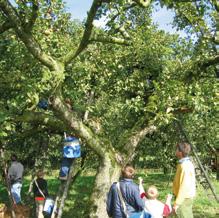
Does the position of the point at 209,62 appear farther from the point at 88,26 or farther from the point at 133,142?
the point at 88,26

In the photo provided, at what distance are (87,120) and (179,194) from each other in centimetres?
567

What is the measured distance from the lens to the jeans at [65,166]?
11633mm

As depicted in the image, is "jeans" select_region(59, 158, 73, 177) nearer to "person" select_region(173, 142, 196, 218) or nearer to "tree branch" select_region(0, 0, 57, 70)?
"tree branch" select_region(0, 0, 57, 70)

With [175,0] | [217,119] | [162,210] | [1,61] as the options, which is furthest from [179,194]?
[217,119]

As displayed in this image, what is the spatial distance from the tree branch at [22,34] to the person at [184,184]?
487 centimetres

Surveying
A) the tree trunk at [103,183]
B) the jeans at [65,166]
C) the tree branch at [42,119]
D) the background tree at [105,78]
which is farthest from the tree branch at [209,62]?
the jeans at [65,166]

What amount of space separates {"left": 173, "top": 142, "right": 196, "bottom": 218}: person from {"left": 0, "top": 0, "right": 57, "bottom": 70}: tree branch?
4.87m

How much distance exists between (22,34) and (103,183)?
4851 mm

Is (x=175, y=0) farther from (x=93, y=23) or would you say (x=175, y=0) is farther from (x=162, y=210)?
(x=162, y=210)

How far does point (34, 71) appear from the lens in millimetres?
13727

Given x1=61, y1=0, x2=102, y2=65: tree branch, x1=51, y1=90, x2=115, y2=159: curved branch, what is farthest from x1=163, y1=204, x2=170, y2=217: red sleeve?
x1=61, y1=0, x2=102, y2=65: tree branch

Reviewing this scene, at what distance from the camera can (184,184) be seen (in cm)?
823

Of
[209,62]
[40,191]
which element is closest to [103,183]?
[40,191]

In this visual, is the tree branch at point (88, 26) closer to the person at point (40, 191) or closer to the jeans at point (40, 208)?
the person at point (40, 191)
